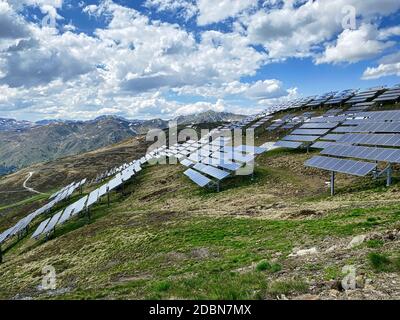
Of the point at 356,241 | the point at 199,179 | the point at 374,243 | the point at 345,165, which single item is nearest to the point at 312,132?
the point at 199,179

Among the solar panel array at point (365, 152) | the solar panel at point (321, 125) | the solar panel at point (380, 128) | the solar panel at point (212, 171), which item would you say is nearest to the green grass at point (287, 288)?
the solar panel array at point (365, 152)

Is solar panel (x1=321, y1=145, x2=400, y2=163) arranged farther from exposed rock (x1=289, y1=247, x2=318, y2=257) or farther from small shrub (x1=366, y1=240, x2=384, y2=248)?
exposed rock (x1=289, y1=247, x2=318, y2=257)

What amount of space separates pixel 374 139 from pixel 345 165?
736 centimetres

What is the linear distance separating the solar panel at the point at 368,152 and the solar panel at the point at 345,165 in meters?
1.25

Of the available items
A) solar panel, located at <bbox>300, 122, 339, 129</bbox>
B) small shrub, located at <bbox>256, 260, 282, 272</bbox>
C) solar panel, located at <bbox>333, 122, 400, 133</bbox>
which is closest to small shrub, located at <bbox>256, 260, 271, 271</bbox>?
small shrub, located at <bbox>256, 260, 282, 272</bbox>

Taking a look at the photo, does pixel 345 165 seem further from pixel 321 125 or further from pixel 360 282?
pixel 321 125

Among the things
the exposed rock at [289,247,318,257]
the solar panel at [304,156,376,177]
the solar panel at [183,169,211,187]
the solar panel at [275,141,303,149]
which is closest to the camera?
the exposed rock at [289,247,318,257]

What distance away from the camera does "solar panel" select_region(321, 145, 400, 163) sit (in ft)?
96.0

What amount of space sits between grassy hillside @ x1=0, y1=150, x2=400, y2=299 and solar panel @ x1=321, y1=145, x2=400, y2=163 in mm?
2291

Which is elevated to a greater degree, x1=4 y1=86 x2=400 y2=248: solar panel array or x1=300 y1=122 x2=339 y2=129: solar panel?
x1=300 y1=122 x2=339 y2=129: solar panel

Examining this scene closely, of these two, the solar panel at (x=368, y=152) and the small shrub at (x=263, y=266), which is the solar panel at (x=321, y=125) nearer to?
the solar panel at (x=368, y=152)
